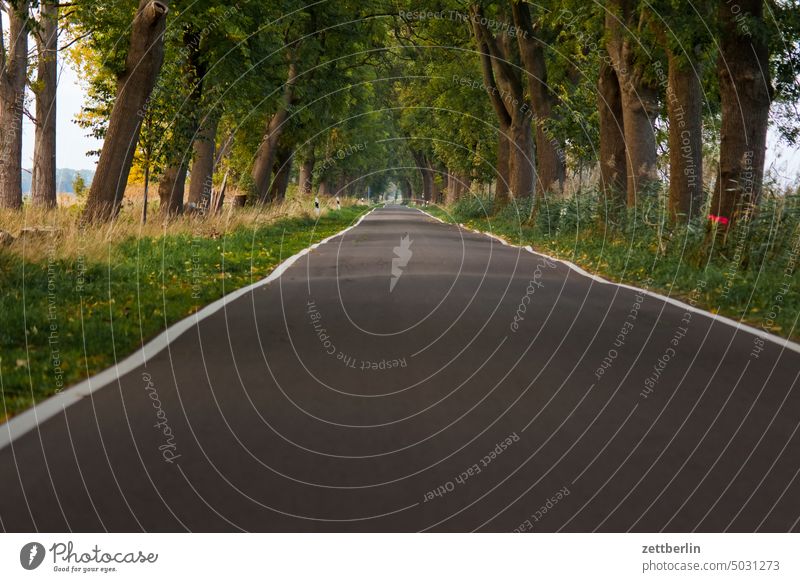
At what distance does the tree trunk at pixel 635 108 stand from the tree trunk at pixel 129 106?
33.4ft

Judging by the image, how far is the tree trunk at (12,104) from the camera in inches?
1002

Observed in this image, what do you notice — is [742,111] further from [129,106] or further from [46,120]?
[46,120]

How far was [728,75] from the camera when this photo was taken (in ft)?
60.7

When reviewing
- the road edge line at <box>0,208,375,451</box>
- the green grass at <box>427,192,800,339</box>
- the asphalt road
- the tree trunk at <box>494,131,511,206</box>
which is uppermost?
the tree trunk at <box>494,131,511,206</box>

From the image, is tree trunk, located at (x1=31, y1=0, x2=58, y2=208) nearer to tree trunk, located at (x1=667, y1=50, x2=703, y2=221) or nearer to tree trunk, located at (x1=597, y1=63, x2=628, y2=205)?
tree trunk, located at (x1=597, y1=63, x2=628, y2=205)

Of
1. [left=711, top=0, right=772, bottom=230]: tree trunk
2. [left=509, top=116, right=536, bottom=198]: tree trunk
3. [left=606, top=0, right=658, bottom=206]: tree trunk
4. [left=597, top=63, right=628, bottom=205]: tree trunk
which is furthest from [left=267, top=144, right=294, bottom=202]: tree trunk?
[left=711, top=0, right=772, bottom=230]: tree trunk

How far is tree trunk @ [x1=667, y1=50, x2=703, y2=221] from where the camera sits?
21.7m

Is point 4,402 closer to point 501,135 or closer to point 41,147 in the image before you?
point 41,147

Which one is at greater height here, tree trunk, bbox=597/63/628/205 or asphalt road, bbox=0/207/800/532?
tree trunk, bbox=597/63/628/205

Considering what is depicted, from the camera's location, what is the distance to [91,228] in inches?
755

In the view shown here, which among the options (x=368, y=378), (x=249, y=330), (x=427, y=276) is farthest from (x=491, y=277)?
(x=368, y=378)

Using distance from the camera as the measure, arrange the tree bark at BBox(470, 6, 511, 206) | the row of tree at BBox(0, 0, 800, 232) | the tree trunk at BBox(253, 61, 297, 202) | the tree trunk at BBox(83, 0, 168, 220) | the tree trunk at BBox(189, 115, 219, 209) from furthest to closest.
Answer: the tree bark at BBox(470, 6, 511, 206), the tree trunk at BBox(253, 61, 297, 202), the tree trunk at BBox(189, 115, 219, 209), the tree trunk at BBox(83, 0, 168, 220), the row of tree at BBox(0, 0, 800, 232)

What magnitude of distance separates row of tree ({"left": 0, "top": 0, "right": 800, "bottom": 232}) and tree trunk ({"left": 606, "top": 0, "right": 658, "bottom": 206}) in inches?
1.8

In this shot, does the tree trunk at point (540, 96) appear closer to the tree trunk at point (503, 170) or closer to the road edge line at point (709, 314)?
the tree trunk at point (503, 170)
